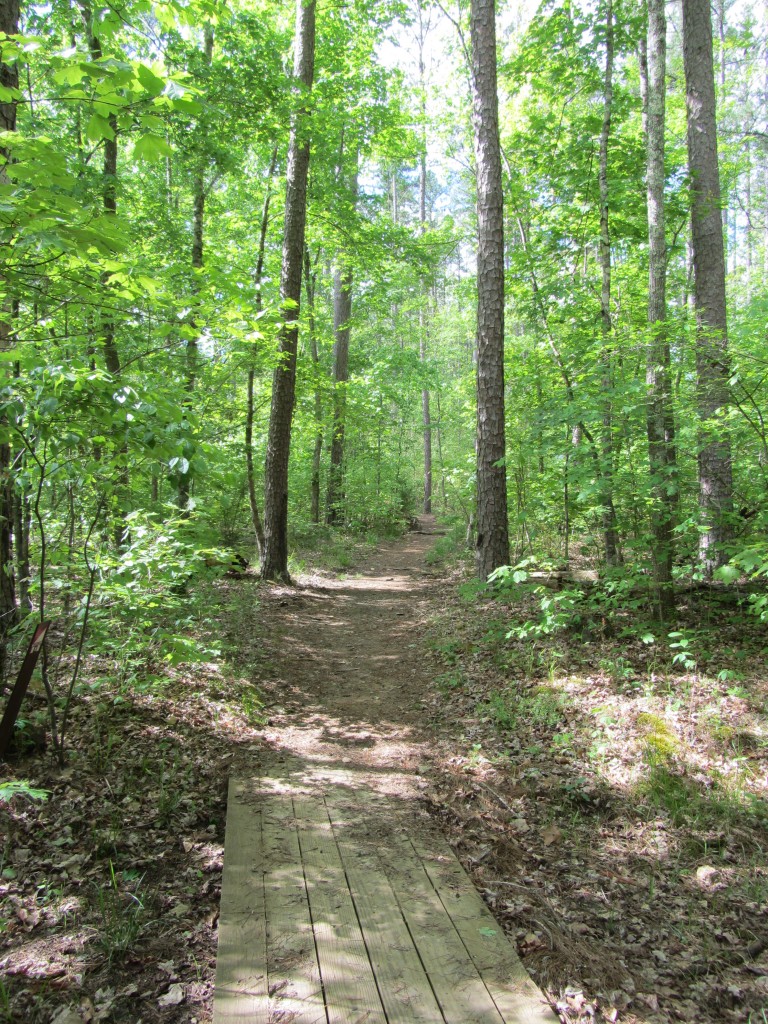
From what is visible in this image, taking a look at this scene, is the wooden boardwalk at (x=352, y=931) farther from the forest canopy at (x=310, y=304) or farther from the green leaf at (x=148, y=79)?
the green leaf at (x=148, y=79)

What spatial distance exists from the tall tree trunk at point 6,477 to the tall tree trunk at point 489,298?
5.82m

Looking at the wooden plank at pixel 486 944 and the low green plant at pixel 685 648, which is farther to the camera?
the low green plant at pixel 685 648

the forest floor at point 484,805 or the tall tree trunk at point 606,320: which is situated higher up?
the tall tree trunk at point 606,320

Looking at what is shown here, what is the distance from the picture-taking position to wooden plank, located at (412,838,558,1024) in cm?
241

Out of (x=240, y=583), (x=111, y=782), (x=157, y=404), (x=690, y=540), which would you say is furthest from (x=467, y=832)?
(x=240, y=583)

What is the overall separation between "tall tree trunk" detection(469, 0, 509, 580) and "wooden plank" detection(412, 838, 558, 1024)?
506 centimetres

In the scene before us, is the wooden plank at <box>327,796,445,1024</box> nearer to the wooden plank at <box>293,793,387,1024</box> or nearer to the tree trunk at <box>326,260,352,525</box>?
the wooden plank at <box>293,793,387,1024</box>

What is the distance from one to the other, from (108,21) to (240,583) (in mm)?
8074

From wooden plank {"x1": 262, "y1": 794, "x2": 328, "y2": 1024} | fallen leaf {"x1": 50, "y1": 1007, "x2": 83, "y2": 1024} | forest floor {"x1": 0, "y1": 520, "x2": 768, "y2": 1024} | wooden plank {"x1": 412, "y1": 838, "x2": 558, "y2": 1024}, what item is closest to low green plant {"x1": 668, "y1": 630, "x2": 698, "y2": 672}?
forest floor {"x1": 0, "y1": 520, "x2": 768, "y2": 1024}

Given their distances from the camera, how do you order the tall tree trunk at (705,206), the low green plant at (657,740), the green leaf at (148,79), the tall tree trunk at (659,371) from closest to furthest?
the green leaf at (148,79) → the low green plant at (657,740) → the tall tree trunk at (659,371) → the tall tree trunk at (705,206)

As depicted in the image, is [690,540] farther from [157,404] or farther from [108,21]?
[108,21]

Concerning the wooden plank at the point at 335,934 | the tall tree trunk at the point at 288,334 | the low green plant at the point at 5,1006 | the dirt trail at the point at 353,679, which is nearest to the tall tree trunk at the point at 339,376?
the dirt trail at the point at 353,679

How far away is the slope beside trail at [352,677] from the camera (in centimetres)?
481

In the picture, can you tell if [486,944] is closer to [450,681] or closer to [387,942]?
[387,942]
